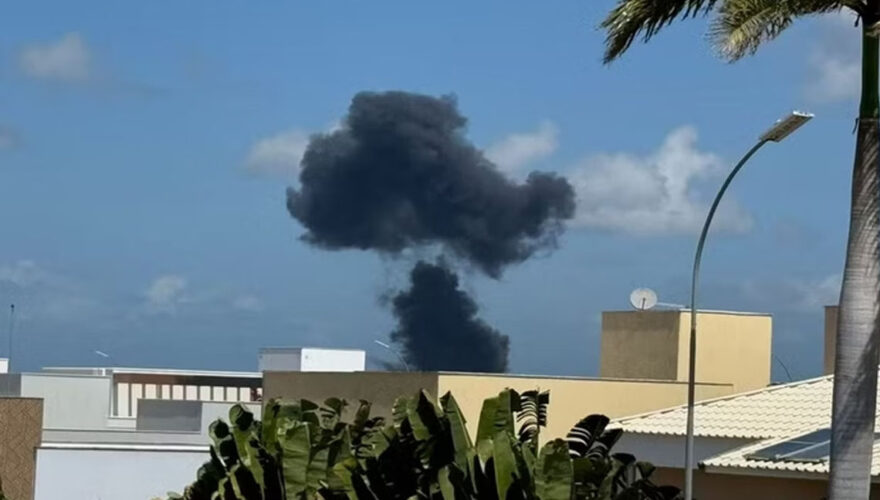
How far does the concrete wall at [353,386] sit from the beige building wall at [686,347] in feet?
28.1

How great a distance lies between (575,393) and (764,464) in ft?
42.1

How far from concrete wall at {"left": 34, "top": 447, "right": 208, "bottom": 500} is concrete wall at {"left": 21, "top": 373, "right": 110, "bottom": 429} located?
44.6 ft

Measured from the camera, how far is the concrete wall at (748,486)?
33094 millimetres

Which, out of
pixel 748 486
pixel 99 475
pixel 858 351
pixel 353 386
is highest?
pixel 858 351

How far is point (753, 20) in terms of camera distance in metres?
22.5

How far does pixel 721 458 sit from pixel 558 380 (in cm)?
1112

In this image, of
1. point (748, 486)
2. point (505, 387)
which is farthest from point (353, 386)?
point (748, 486)

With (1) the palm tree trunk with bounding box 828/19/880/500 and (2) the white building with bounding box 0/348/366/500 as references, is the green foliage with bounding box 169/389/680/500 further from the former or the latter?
(2) the white building with bounding box 0/348/366/500

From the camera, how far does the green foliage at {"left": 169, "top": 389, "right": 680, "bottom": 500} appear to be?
23.5 m

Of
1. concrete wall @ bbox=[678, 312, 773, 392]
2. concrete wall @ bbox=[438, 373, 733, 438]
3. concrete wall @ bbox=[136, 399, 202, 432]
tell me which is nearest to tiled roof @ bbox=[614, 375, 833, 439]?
concrete wall @ bbox=[438, 373, 733, 438]

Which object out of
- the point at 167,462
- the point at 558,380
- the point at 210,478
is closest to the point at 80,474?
the point at 167,462

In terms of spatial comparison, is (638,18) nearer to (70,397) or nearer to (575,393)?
(575,393)

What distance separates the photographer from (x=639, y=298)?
50688mm

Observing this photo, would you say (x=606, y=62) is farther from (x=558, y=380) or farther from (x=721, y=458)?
(x=558, y=380)
